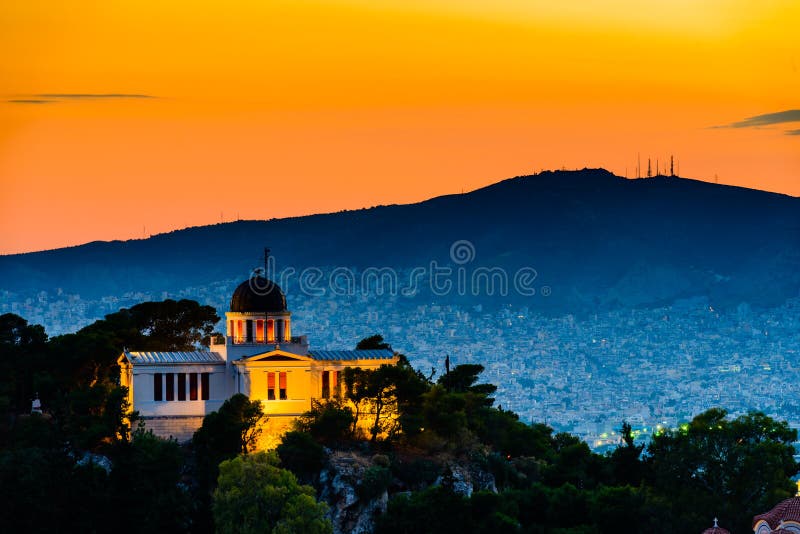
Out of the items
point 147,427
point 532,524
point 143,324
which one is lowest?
point 532,524

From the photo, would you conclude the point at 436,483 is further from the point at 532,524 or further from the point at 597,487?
the point at 597,487

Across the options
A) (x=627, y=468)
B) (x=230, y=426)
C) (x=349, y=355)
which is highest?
(x=349, y=355)

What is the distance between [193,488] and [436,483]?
13.7 m

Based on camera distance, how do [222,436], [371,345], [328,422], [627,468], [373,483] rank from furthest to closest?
[371,345] → [627,468] → [328,422] → [222,436] → [373,483]

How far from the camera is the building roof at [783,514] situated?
86.2 metres

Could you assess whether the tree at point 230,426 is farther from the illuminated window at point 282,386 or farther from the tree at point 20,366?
the tree at point 20,366

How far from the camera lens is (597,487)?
338ft

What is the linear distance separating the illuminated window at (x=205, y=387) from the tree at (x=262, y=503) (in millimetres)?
10520

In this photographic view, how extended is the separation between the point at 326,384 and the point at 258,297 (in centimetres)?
643

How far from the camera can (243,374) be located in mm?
92938

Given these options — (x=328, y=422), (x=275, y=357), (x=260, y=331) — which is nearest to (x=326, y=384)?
(x=275, y=357)

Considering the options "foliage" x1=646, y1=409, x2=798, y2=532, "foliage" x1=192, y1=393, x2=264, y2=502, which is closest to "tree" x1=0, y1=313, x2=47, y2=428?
"foliage" x1=192, y1=393, x2=264, y2=502

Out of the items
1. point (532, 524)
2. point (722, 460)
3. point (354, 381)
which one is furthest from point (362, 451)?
point (722, 460)

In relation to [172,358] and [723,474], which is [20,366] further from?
[723,474]
